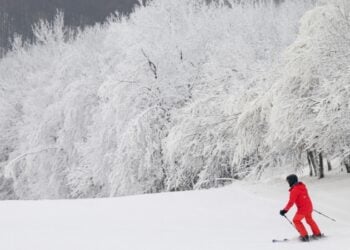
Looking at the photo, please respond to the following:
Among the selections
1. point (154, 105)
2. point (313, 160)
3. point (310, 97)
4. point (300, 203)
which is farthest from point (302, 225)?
point (154, 105)

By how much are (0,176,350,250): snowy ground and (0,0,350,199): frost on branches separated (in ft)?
5.40

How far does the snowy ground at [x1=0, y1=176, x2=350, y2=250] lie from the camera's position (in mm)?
9492

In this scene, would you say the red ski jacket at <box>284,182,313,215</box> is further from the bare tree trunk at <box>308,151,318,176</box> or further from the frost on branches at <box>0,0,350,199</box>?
the bare tree trunk at <box>308,151,318,176</box>

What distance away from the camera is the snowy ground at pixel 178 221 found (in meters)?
9.49

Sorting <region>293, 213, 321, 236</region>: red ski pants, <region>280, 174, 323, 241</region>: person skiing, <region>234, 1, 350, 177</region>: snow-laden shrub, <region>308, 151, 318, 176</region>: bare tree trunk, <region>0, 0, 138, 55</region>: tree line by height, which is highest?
<region>0, 0, 138, 55</region>: tree line

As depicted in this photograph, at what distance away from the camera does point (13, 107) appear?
37.0m

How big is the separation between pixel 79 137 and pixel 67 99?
7.27ft

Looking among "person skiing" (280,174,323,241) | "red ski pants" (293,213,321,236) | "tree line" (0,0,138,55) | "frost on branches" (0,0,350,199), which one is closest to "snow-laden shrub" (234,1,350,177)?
"frost on branches" (0,0,350,199)

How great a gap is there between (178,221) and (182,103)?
1112cm

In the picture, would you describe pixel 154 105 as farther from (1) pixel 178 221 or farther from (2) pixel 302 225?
(2) pixel 302 225

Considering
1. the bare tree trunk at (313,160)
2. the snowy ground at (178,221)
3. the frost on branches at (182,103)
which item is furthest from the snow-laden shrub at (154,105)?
the snowy ground at (178,221)

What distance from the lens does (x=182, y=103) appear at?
22.4 meters

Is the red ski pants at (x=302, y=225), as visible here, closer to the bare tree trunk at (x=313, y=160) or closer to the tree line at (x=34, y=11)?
the bare tree trunk at (x=313, y=160)

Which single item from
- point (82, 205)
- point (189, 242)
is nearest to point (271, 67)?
point (82, 205)
